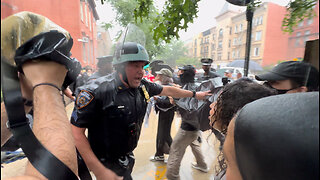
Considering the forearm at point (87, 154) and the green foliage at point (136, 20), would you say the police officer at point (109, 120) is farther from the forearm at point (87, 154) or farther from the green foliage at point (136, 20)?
the green foliage at point (136, 20)

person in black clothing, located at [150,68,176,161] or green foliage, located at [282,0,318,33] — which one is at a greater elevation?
green foliage, located at [282,0,318,33]

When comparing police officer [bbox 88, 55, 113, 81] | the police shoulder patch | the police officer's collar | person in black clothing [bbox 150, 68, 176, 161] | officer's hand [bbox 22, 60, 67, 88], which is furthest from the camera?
person in black clothing [bbox 150, 68, 176, 161]

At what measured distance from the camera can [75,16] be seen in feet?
2.22

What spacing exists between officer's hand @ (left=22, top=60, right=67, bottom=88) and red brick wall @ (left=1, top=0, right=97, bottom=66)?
15 centimetres

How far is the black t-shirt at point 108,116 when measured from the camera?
1.25 m

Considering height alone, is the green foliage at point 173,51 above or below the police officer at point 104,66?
above

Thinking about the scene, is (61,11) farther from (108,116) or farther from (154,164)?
(154,164)

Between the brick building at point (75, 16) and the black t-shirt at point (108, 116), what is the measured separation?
366 millimetres

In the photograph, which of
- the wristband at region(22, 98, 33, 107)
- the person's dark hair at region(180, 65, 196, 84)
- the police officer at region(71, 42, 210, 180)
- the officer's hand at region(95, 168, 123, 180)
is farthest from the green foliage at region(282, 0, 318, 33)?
the person's dark hair at region(180, 65, 196, 84)

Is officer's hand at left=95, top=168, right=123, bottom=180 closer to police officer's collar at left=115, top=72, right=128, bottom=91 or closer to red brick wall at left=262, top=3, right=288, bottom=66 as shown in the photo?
police officer's collar at left=115, top=72, right=128, bottom=91

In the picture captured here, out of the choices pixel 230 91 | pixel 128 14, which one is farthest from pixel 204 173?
pixel 128 14

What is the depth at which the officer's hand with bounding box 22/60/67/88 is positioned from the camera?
500 mm

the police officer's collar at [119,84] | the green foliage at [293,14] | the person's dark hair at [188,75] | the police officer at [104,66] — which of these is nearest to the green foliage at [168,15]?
the green foliage at [293,14]

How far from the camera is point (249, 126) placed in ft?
1.47
